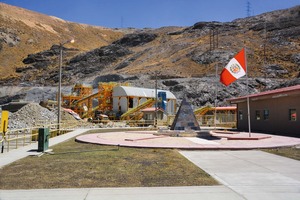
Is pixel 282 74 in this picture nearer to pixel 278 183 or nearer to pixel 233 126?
pixel 233 126

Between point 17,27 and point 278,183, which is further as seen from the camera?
point 17,27

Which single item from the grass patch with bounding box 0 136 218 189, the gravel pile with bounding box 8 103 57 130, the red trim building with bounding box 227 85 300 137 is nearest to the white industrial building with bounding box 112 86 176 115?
the gravel pile with bounding box 8 103 57 130

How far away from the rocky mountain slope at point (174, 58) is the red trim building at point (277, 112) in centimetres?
2324

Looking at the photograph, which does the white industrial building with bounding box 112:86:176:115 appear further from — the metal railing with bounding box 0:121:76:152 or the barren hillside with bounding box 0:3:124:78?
the barren hillside with bounding box 0:3:124:78

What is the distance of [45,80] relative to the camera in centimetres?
9956

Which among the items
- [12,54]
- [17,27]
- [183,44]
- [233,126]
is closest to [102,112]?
[233,126]

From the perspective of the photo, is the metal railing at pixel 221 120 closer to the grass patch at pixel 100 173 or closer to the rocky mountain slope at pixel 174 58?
the rocky mountain slope at pixel 174 58

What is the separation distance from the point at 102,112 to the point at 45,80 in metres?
50.9

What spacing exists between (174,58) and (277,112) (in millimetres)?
66543

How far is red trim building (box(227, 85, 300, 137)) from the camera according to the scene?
80.7 ft

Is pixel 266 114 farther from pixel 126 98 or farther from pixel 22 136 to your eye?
pixel 126 98

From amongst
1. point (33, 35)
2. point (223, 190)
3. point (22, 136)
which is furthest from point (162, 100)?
point (33, 35)

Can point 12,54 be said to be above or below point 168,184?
above

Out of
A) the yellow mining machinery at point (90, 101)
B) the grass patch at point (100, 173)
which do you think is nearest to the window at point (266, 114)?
the grass patch at point (100, 173)
